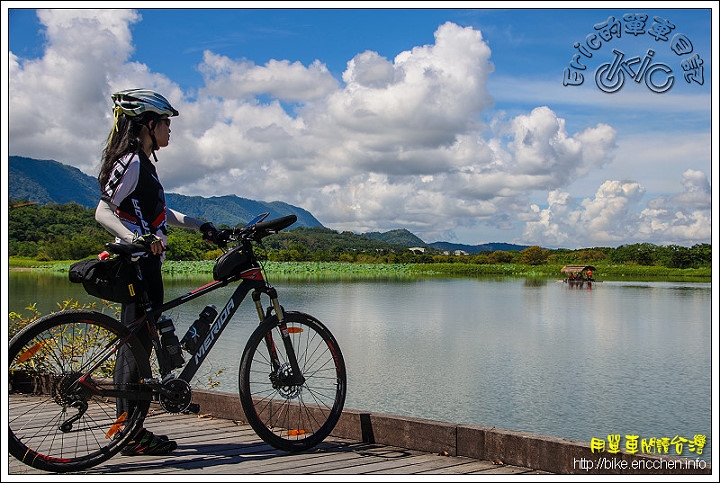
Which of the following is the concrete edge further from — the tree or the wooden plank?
the tree

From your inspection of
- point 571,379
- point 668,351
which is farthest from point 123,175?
point 668,351

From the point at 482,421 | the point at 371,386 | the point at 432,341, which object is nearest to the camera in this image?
the point at 482,421

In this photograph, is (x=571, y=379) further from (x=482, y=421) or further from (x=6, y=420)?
(x=6, y=420)

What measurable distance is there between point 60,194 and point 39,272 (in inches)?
4843

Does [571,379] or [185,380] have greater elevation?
[185,380]

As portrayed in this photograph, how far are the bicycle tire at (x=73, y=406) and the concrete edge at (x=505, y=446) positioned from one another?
110 cm

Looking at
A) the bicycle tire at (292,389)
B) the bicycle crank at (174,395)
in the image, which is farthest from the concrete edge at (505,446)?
the bicycle crank at (174,395)

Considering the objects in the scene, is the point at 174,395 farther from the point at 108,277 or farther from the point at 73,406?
the point at 108,277

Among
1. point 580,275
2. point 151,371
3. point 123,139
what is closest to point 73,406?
point 151,371

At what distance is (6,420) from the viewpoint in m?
2.70

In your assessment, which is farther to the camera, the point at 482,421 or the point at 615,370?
the point at 615,370

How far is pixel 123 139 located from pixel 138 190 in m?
0.28

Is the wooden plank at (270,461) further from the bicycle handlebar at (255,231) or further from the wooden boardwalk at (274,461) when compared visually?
the bicycle handlebar at (255,231)

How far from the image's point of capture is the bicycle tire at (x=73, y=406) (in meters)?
2.71
